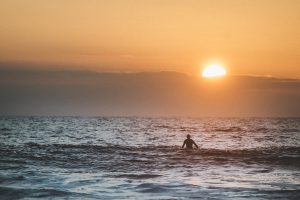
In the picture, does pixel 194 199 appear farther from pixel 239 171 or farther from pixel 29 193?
pixel 239 171

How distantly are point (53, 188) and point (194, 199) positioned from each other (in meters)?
6.70

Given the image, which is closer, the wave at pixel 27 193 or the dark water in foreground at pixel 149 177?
the wave at pixel 27 193

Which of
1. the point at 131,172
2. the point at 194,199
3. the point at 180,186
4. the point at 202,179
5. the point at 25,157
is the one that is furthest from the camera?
the point at 25,157

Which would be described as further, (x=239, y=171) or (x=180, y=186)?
(x=239, y=171)

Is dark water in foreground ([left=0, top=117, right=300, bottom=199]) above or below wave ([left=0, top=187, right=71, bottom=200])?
above

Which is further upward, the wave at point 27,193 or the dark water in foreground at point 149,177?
the dark water in foreground at point 149,177

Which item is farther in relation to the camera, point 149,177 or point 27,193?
point 149,177

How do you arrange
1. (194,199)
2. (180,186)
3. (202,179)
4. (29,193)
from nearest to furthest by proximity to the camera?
(194,199), (29,193), (180,186), (202,179)

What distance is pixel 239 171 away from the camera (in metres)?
26.8

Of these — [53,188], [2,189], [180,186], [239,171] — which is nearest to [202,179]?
[180,186]

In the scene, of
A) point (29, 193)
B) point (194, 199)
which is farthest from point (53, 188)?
Answer: point (194, 199)

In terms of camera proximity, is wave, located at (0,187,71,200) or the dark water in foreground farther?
the dark water in foreground

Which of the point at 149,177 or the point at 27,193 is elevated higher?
the point at 149,177

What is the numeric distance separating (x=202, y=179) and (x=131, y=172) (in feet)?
16.3
